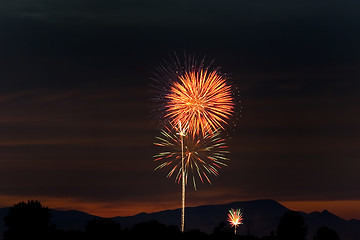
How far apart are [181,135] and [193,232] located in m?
70.5

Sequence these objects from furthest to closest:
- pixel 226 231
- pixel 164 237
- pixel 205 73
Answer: pixel 226 231, pixel 164 237, pixel 205 73

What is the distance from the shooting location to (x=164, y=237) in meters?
167

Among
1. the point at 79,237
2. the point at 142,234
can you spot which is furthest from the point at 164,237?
the point at 79,237

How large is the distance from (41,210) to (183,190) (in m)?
58.2

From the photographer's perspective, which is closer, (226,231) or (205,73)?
(205,73)

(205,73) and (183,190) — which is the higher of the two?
(205,73)

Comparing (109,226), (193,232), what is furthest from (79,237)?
(193,232)

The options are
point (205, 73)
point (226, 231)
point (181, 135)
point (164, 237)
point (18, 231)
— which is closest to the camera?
point (205, 73)

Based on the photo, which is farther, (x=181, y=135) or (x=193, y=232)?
(x=193, y=232)

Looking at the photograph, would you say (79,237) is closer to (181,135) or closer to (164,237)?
(164,237)

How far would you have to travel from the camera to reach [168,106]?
10188 cm

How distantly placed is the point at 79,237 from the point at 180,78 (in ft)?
225

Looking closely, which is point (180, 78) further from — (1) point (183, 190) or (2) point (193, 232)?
(2) point (193, 232)

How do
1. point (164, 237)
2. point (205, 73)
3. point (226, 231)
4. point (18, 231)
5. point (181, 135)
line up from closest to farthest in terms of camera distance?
point (205, 73), point (181, 135), point (18, 231), point (164, 237), point (226, 231)
